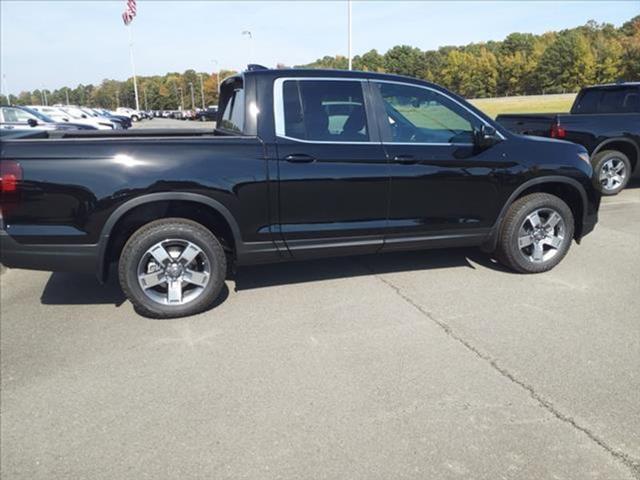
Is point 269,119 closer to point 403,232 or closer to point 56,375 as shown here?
point 403,232

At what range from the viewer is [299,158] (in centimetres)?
394

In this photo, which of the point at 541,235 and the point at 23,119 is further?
the point at 23,119

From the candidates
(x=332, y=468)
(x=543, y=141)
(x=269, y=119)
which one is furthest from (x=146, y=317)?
(x=543, y=141)

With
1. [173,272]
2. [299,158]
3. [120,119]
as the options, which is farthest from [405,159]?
[120,119]

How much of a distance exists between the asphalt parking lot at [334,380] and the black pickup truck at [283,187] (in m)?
0.44

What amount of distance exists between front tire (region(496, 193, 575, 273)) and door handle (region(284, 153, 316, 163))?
6.74 feet

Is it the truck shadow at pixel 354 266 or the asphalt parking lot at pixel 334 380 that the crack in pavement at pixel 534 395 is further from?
the truck shadow at pixel 354 266

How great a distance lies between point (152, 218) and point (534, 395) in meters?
3.01

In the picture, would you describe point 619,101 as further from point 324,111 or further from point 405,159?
point 324,111

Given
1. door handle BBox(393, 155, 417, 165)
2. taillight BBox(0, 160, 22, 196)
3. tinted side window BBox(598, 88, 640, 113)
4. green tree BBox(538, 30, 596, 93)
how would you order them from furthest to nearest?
green tree BBox(538, 30, 596, 93)
tinted side window BBox(598, 88, 640, 113)
door handle BBox(393, 155, 417, 165)
taillight BBox(0, 160, 22, 196)

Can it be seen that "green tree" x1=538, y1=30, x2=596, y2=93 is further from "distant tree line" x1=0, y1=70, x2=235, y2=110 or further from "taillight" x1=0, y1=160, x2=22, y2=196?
"taillight" x1=0, y1=160, x2=22, y2=196

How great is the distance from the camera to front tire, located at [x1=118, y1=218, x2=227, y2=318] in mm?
3812

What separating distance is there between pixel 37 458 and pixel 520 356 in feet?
9.58

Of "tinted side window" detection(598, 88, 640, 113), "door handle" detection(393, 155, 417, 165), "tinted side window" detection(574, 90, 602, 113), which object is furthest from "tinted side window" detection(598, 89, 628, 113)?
"door handle" detection(393, 155, 417, 165)
